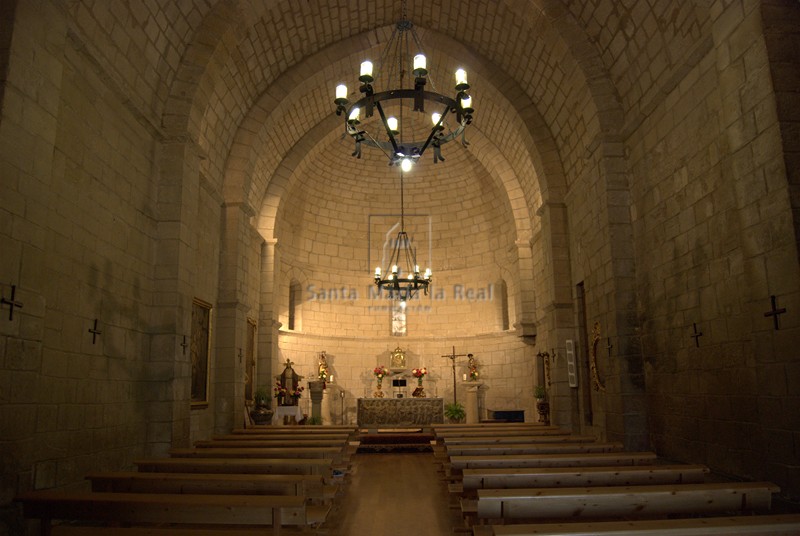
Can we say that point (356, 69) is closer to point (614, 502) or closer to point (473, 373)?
point (473, 373)

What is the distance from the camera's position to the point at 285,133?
12945 millimetres

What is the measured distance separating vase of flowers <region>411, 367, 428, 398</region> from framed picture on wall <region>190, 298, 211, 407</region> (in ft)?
22.8

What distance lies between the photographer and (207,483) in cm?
451

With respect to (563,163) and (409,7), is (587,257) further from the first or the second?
(409,7)

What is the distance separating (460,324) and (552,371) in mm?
6437

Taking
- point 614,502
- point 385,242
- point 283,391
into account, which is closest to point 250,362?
point 283,391

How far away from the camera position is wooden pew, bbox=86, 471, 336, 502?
4430 mm

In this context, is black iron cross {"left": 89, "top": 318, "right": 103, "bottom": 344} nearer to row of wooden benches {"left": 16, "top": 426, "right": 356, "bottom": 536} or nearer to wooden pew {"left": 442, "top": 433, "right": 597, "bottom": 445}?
row of wooden benches {"left": 16, "top": 426, "right": 356, "bottom": 536}

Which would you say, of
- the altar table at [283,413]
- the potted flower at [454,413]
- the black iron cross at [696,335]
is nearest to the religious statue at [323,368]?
the altar table at [283,413]

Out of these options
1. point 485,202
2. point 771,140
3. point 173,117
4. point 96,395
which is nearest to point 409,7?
point 173,117

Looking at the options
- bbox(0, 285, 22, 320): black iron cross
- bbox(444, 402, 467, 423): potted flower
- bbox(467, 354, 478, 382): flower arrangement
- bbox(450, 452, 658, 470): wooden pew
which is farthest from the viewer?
bbox(467, 354, 478, 382): flower arrangement

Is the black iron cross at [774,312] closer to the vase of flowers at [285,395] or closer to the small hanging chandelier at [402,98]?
the small hanging chandelier at [402,98]

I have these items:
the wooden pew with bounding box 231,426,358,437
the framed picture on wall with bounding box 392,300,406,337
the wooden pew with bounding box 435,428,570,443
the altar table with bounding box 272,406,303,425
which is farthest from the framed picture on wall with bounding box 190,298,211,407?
the framed picture on wall with bounding box 392,300,406,337

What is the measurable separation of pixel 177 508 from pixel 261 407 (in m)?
8.86
